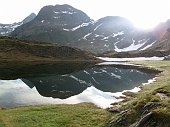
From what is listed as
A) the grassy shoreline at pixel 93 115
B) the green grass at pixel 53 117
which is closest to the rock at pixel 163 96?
the grassy shoreline at pixel 93 115

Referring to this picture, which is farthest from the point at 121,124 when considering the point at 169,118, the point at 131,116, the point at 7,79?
the point at 7,79

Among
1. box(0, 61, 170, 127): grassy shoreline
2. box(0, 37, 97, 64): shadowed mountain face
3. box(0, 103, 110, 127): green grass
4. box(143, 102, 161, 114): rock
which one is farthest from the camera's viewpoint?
box(0, 37, 97, 64): shadowed mountain face

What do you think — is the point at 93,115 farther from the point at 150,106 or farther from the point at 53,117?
the point at 150,106

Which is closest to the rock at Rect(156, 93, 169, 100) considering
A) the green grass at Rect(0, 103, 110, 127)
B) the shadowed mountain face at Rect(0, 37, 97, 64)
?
the green grass at Rect(0, 103, 110, 127)

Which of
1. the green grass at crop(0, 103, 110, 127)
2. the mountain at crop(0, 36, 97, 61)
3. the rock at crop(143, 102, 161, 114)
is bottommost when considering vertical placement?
the green grass at crop(0, 103, 110, 127)

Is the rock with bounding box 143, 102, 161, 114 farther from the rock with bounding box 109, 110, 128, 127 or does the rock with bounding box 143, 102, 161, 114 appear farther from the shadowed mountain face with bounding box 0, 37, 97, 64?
the shadowed mountain face with bounding box 0, 37, 97, 64

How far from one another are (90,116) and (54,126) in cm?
653

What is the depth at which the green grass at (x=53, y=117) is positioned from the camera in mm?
38875

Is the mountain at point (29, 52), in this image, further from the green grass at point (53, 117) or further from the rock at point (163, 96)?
the rock at point (163, 96)

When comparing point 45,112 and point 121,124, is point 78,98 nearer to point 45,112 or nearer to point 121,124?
point 45,112

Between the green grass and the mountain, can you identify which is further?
the mountain

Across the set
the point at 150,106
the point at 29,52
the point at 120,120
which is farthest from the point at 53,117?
the point at 29,52

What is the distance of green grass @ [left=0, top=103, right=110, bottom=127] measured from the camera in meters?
38.9

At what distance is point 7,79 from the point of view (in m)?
94.0
